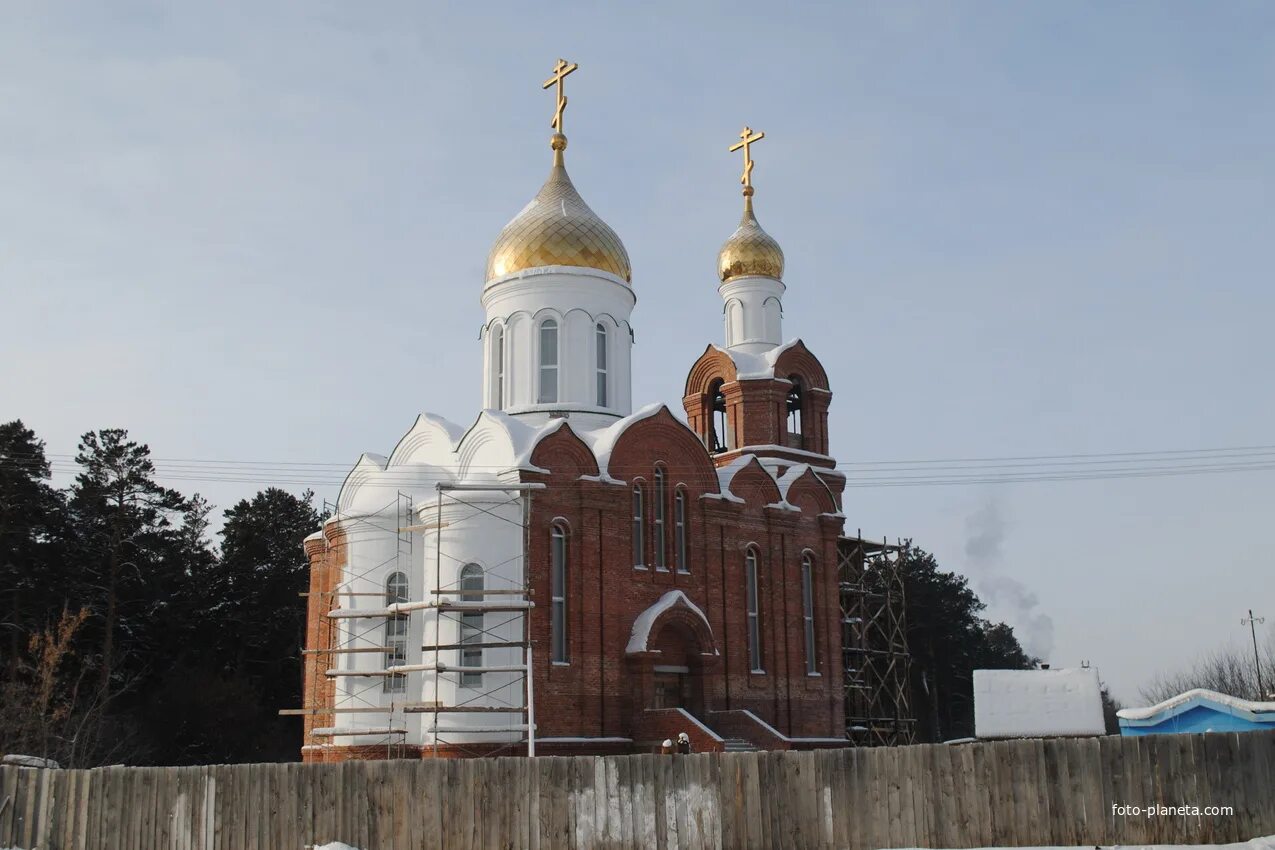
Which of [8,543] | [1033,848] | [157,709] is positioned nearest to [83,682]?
[157,709]

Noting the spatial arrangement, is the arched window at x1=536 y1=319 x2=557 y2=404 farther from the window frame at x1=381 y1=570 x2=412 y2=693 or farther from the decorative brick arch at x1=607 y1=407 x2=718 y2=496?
the window frame at x1=381 y1=570 x2=412 y2=693

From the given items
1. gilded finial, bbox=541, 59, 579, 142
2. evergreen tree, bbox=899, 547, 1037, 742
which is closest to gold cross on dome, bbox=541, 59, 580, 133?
gilded finial, bbox=541, 59, 579, 142

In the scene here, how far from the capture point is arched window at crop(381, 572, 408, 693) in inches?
912

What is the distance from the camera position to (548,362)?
26703 millimetres

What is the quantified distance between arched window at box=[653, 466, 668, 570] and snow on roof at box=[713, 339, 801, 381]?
5606mm

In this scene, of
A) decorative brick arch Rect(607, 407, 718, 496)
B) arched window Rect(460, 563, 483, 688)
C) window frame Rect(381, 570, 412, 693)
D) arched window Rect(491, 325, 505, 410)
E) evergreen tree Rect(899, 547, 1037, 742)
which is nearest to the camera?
arched window Rect(460, 563, 483, 688)

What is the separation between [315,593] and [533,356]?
6.53 m

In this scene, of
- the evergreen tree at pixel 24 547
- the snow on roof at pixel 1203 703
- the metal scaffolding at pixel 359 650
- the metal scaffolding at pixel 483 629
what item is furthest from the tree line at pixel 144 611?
the snow on roof at pixel 1203 703

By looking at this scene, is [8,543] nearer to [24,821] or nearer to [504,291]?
[504,291]

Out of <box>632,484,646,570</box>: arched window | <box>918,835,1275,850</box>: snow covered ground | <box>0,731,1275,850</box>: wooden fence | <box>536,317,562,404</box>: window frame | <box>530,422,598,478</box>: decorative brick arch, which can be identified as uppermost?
<box>536,317,562,404</box>: window frame

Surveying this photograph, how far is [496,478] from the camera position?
23047 millimetres

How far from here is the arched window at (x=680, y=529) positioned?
80.7ft

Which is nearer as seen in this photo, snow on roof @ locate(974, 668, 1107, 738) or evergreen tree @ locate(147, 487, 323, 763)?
snow on roof @ locate(974, 668, 1107, 738)

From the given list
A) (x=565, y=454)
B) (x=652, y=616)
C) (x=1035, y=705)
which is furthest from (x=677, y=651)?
(x=1035, y=705)
